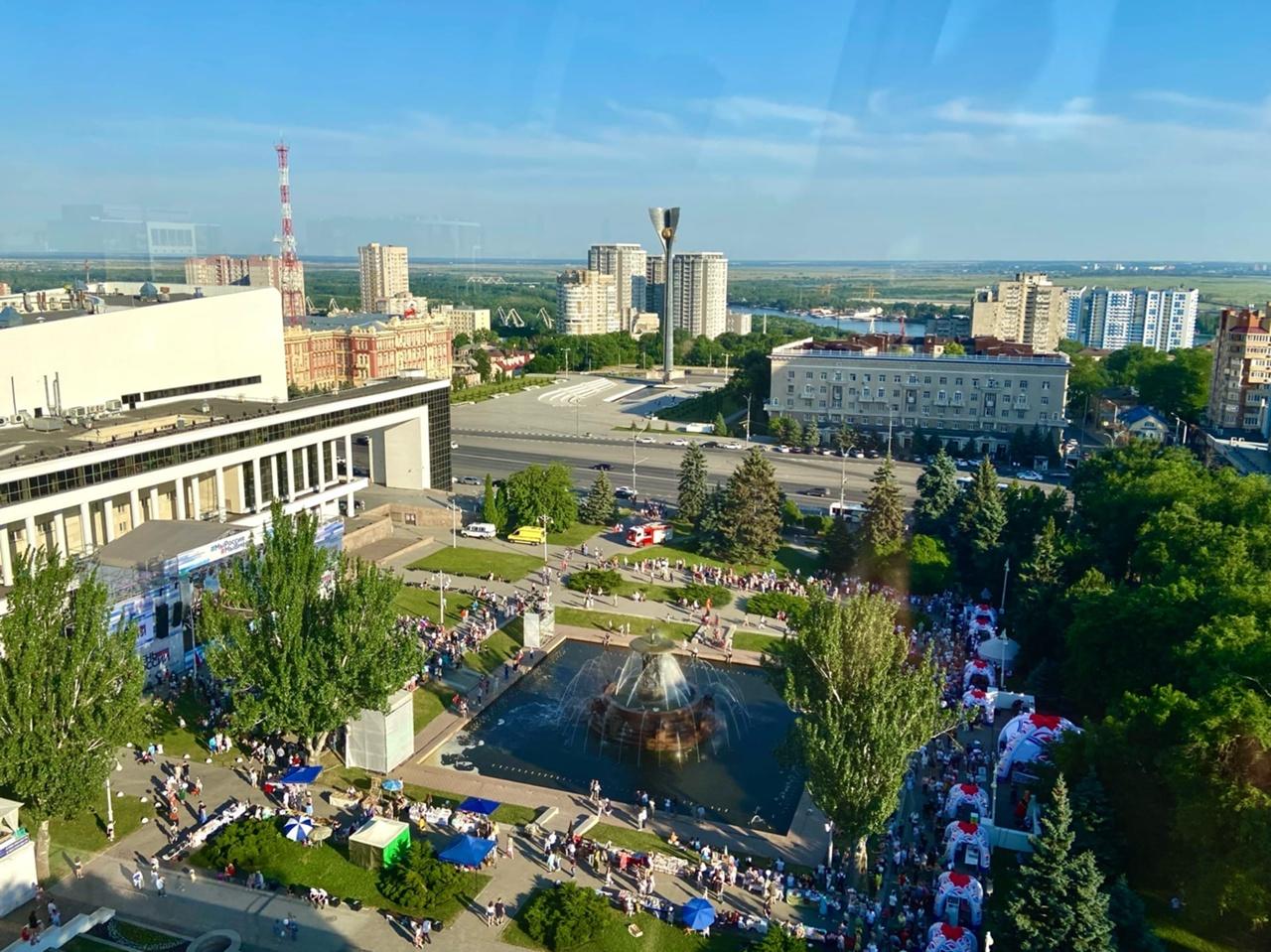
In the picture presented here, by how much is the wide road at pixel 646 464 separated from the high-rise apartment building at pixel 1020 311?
5394 cm

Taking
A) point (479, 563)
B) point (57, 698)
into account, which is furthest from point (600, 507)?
point (57, 698)

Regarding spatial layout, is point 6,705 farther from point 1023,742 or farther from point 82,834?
point 1023,742

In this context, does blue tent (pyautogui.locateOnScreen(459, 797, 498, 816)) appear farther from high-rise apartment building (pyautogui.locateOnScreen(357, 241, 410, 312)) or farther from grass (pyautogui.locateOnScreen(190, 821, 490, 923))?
high-rise apartment building (pyautogui.locateOnScreen(357, 241, 410, 312))

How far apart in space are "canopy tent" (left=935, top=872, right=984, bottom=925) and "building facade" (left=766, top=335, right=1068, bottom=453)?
1392 inches

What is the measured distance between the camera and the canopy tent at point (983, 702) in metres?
17.6

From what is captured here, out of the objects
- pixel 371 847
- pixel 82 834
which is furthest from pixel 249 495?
pixel 371 847

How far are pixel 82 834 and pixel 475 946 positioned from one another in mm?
6324

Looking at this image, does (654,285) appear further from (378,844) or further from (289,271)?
(378,844)

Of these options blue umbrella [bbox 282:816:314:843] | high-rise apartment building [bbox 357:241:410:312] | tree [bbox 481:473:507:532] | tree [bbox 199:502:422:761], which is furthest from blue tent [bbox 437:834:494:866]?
high-rise apartment building [bbox 357:241:410:312]

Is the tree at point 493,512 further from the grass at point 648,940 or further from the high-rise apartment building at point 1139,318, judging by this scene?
the high-rise apartment building at point 1139,318

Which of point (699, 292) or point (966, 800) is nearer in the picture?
point (966, 800)

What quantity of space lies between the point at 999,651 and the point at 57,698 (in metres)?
16.6

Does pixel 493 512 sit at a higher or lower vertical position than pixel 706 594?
higher

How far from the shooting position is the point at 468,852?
12.8 metres
